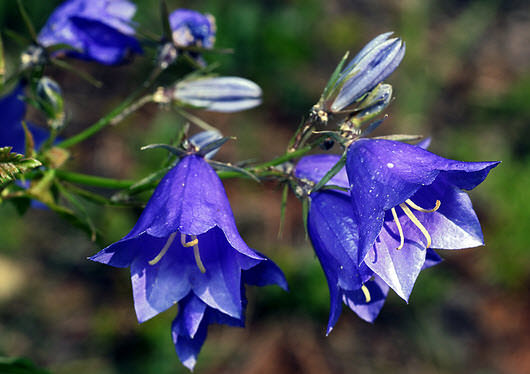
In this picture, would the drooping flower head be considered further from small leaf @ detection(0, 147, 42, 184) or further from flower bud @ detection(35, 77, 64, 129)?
small leaf @ detection(0, 147, 42, 184)

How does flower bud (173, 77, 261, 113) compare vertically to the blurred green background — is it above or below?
above

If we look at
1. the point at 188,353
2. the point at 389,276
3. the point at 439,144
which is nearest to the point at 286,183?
the point at 389,276

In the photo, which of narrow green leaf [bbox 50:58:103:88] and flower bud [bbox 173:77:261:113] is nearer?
narrow green leaf [bbox 50:58:103:88]

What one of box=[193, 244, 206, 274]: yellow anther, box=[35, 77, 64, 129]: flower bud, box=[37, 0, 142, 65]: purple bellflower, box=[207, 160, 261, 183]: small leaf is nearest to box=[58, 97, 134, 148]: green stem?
box=[35, 77, 64, 129]: flower bud

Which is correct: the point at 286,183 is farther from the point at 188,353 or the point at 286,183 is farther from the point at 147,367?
the point at 147,367

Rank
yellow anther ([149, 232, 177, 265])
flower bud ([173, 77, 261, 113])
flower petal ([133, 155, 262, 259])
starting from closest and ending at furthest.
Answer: flower petal ([133, 155, 262, 259]) → yellow anther ([149, 232, 177, 265]) → flower bud ([173, 77, 261, 113])

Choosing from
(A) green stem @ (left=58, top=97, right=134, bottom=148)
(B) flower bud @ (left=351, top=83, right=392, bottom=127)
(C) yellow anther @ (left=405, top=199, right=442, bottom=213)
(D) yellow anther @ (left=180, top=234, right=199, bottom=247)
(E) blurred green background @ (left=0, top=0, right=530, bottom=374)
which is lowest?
(E) blurred green background @ (left=0, top=0, right=530, bottom=374)
